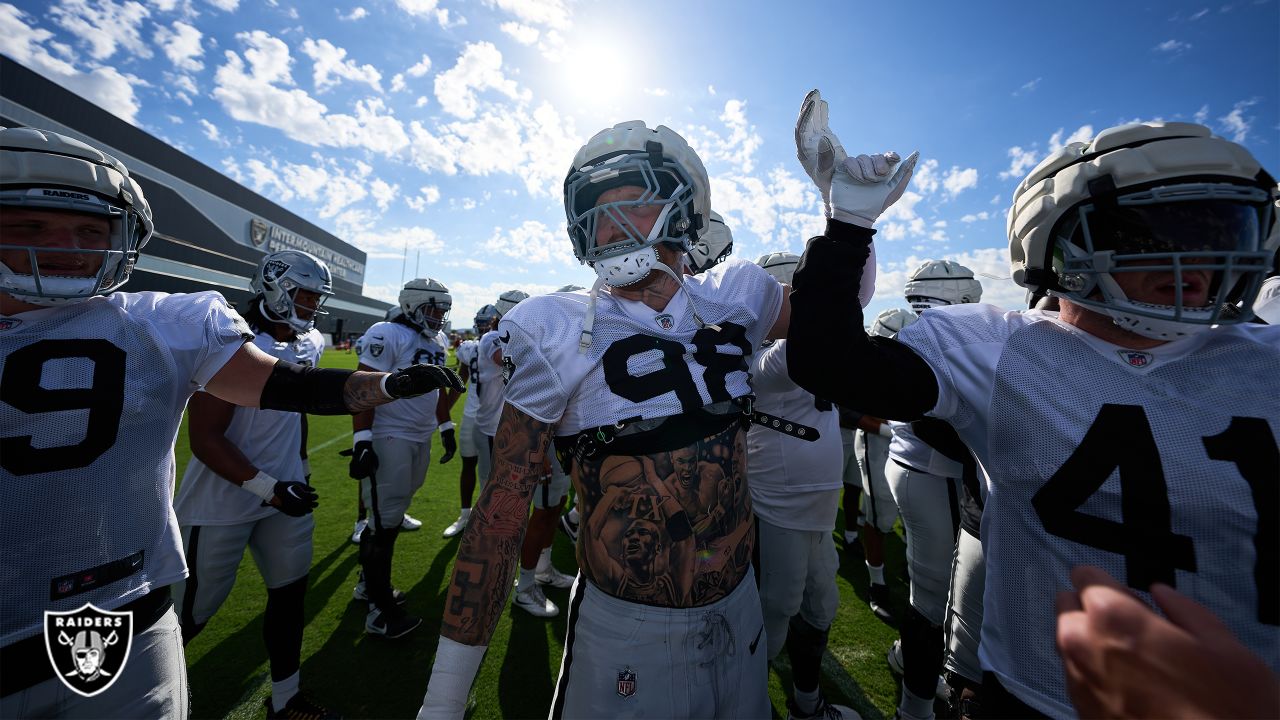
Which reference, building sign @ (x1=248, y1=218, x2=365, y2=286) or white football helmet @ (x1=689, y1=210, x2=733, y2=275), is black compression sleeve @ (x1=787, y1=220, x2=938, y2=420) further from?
building sign @ (x1=248, y1=218, x2=365, y2=286)

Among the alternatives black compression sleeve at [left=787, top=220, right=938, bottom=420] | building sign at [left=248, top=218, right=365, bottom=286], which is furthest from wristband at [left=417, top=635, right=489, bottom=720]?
building sign at [left=248, top=218, right=365, bottom=286]

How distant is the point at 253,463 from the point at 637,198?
3160mm

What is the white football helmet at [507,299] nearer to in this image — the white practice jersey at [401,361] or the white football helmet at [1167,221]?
the white practice jersey at [401,361]

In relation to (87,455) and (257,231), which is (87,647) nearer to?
(87,455)

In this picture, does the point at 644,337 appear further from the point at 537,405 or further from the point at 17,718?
the point at 17,718

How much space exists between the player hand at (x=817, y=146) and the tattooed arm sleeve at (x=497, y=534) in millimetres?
1274

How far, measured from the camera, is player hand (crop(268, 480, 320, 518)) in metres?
3.05

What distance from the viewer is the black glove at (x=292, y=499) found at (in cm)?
305

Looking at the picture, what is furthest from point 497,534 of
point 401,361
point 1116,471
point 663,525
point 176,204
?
point 176,204

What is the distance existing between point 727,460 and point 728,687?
0.75m

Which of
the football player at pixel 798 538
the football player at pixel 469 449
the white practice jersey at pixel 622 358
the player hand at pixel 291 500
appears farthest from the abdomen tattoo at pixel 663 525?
the football player at pixel 469 449

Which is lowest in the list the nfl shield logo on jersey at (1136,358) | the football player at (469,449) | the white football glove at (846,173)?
the football player at (469,449)

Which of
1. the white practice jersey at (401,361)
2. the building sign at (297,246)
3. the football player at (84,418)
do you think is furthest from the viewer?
the building sign at (297,246)

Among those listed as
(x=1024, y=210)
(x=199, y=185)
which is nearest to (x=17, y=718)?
(x=1024, y=210)
